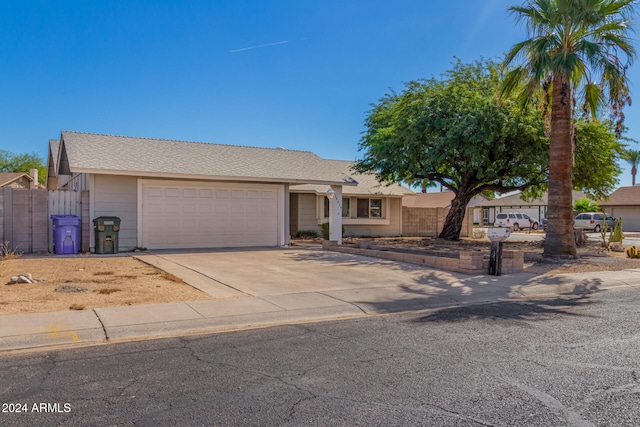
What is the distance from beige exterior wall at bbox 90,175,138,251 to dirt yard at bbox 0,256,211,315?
3.40 meters

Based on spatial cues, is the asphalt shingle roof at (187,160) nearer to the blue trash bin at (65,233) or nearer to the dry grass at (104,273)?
the blue trash bin at (65,233)

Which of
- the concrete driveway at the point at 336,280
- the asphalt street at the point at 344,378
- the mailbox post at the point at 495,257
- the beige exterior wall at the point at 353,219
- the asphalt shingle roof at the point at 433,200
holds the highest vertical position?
the asphalt shingle roof at the point at 433,200

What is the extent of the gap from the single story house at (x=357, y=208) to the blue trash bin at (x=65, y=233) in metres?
12.1

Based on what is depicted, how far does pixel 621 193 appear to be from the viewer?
50.5 m

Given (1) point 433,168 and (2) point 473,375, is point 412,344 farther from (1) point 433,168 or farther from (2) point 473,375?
(1) point 433,168

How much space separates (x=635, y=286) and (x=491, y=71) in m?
13.3

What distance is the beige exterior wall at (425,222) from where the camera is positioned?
30.4 metres

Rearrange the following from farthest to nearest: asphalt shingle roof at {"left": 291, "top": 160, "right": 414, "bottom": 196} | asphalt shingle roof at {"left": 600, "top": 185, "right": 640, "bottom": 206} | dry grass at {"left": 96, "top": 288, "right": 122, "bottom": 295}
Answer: asphalt shingle roof at {"left": 600, "top": 185, "right": 640, "bottom": 206} → asphalt shingle roof at {"left": 291, "top": 160, "right": 414, "bottom": 196} → dry grass at {"left": 96, "top": 288, "right": 122, "bottom": 295}

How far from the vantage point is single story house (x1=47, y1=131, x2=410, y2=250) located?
17016 mm

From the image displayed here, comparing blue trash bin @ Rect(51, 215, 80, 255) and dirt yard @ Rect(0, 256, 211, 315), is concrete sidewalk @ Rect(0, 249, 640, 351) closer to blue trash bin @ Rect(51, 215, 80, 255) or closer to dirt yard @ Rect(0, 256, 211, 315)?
dirt yard @ Rect(0, 256, 211, 315)

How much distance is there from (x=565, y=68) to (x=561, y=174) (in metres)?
3.30

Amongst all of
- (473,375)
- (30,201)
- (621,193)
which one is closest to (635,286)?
(473,375)

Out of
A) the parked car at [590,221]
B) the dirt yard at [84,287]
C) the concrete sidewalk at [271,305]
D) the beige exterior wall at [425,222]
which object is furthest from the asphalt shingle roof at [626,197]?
the dirt yard at [84,287]

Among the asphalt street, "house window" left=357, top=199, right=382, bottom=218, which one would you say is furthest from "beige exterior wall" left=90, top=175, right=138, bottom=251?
"house window" left=357, top=199, right=382, bottom=218
